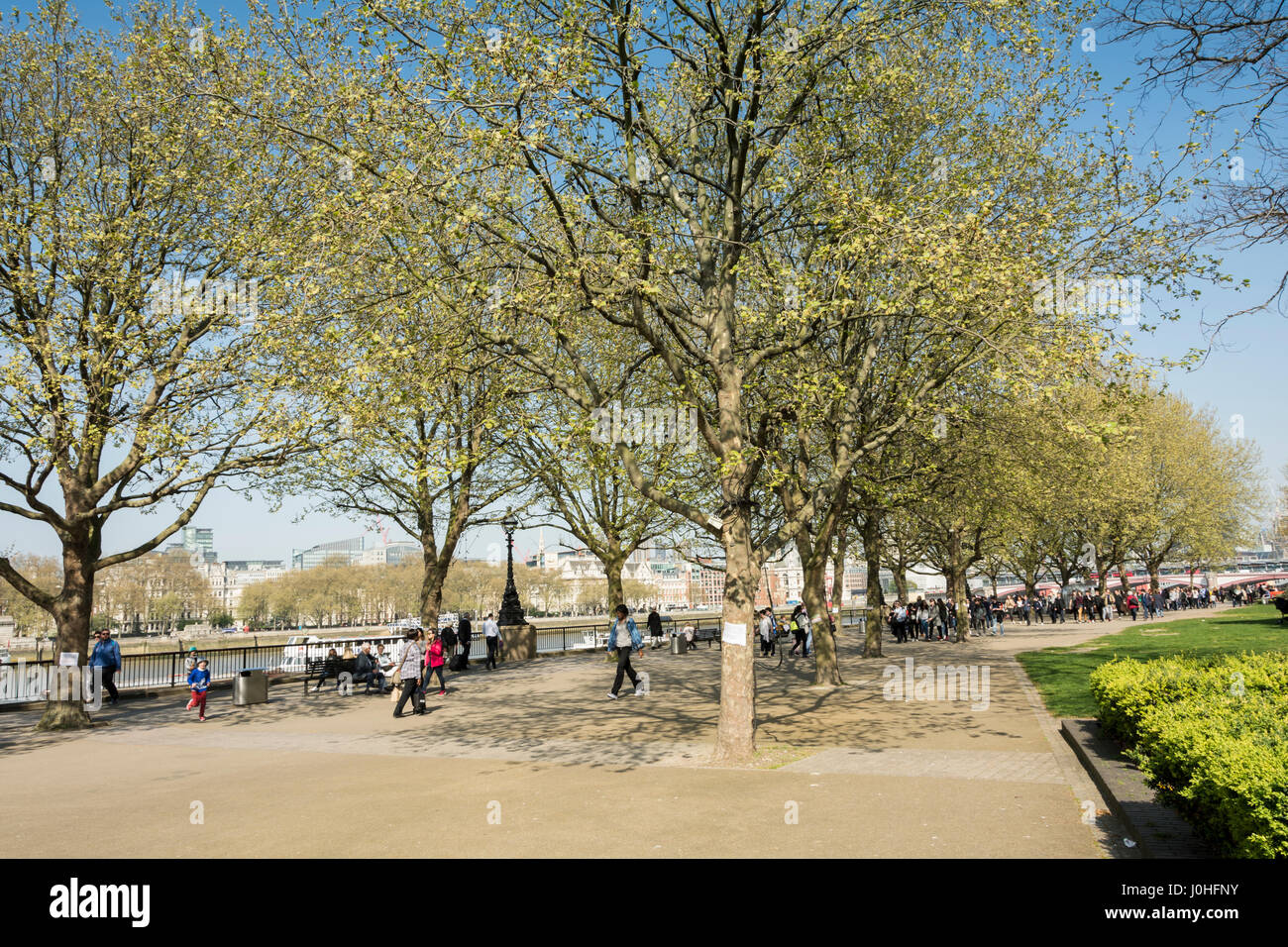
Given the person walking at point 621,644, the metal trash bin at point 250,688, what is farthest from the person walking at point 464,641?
the person walking at point 621,644

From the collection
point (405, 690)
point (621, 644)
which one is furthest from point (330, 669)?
point (621, 644)

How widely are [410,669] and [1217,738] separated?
44.0 feet

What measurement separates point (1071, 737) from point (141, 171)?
1894cm

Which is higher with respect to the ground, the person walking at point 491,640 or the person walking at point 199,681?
the person walking at point 199,681

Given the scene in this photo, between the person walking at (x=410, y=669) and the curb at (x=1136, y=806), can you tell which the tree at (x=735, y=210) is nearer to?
the curb at (x=1136, y=806)

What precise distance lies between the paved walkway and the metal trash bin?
4.55 ft

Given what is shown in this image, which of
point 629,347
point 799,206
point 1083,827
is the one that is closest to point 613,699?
point 629,347

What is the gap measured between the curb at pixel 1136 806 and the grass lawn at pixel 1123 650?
4223 millimetres

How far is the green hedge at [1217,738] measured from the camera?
14.8 feet

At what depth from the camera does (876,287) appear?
12.8m

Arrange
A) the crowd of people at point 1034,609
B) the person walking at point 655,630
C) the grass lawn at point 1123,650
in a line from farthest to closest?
the crowd of people at point 1034,609 < the person walking at point 655,630 < the grass lawn at point 1123,650

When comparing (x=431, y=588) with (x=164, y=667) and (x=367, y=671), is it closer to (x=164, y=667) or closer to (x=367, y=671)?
(x=367, y=671)

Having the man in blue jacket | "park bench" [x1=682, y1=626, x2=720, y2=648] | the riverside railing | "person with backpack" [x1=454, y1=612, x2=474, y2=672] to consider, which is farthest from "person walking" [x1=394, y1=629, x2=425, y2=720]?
"park bench" [x1=682, y1=626, x2=720, y2=648]

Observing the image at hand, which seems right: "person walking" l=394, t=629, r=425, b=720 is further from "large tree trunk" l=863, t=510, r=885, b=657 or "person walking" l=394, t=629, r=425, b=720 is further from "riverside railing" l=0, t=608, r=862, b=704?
"large tree trunk" l=863, t=510, r=885, b=657
